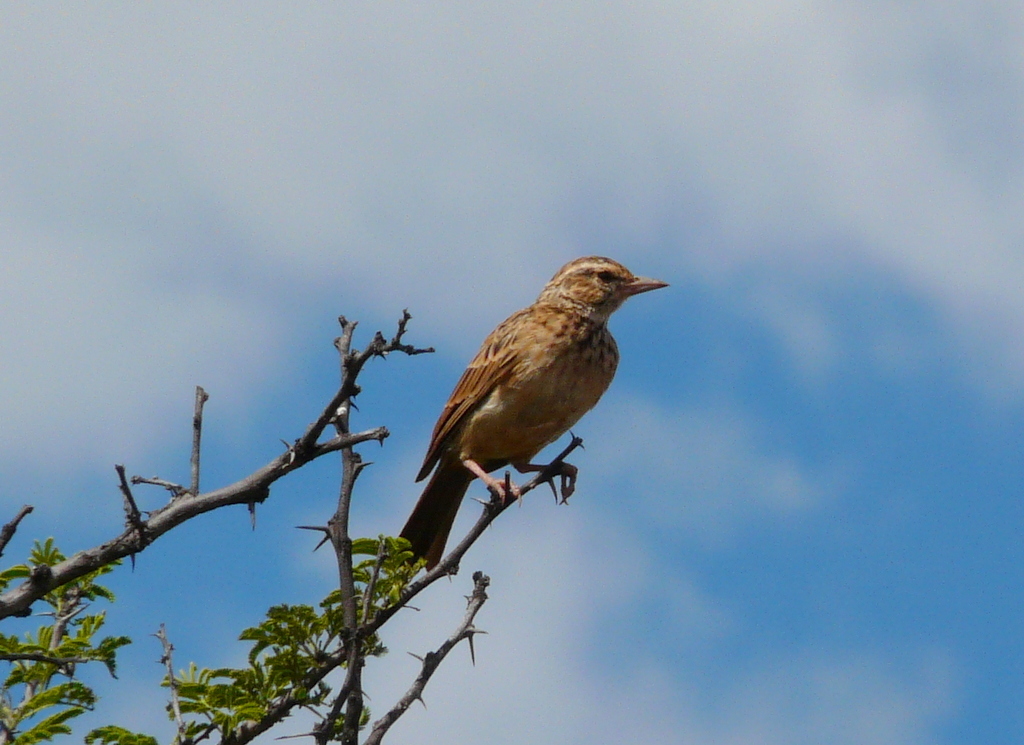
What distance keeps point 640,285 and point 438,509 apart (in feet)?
7.02

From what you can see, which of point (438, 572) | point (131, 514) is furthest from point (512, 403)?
point (131, 514)

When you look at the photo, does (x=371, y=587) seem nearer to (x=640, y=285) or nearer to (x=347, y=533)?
(x=347, y=533)

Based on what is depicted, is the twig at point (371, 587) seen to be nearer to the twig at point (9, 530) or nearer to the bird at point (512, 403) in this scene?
the twig at point (9, 530)

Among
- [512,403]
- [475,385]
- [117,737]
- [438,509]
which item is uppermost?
[475,385]

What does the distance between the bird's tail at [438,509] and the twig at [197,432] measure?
3.40m

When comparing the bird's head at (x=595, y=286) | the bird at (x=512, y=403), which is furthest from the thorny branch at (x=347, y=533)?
the bird's head at (x=595, y=286)

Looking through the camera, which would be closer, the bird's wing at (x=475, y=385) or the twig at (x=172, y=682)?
the twig at (x=172, y=682)

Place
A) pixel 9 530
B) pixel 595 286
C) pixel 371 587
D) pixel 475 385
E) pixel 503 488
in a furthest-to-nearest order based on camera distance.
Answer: pixel 595 286, pixel 475 385, pixel 503 488, pixel 371 587, pixel 9 530

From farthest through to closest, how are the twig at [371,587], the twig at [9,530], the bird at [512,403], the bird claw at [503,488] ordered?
the bird at [512,403], the bird claw at [503,488], the twig at [371,587], the twig at [9,530]

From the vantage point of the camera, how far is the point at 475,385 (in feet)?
24.9

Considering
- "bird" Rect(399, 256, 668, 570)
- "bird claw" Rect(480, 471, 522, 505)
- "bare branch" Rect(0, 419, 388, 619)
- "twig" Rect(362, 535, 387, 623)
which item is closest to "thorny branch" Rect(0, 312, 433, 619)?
"bare branch" Rect(0, 419, 388, 619)

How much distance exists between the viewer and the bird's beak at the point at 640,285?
8234 millimetres

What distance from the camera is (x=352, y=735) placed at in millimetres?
3689

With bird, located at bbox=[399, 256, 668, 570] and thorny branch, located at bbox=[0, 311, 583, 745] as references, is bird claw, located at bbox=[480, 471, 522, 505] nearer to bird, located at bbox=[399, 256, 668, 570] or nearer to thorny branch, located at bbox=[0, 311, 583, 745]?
bird, located at bbox=[399, 256, 668, 570]
